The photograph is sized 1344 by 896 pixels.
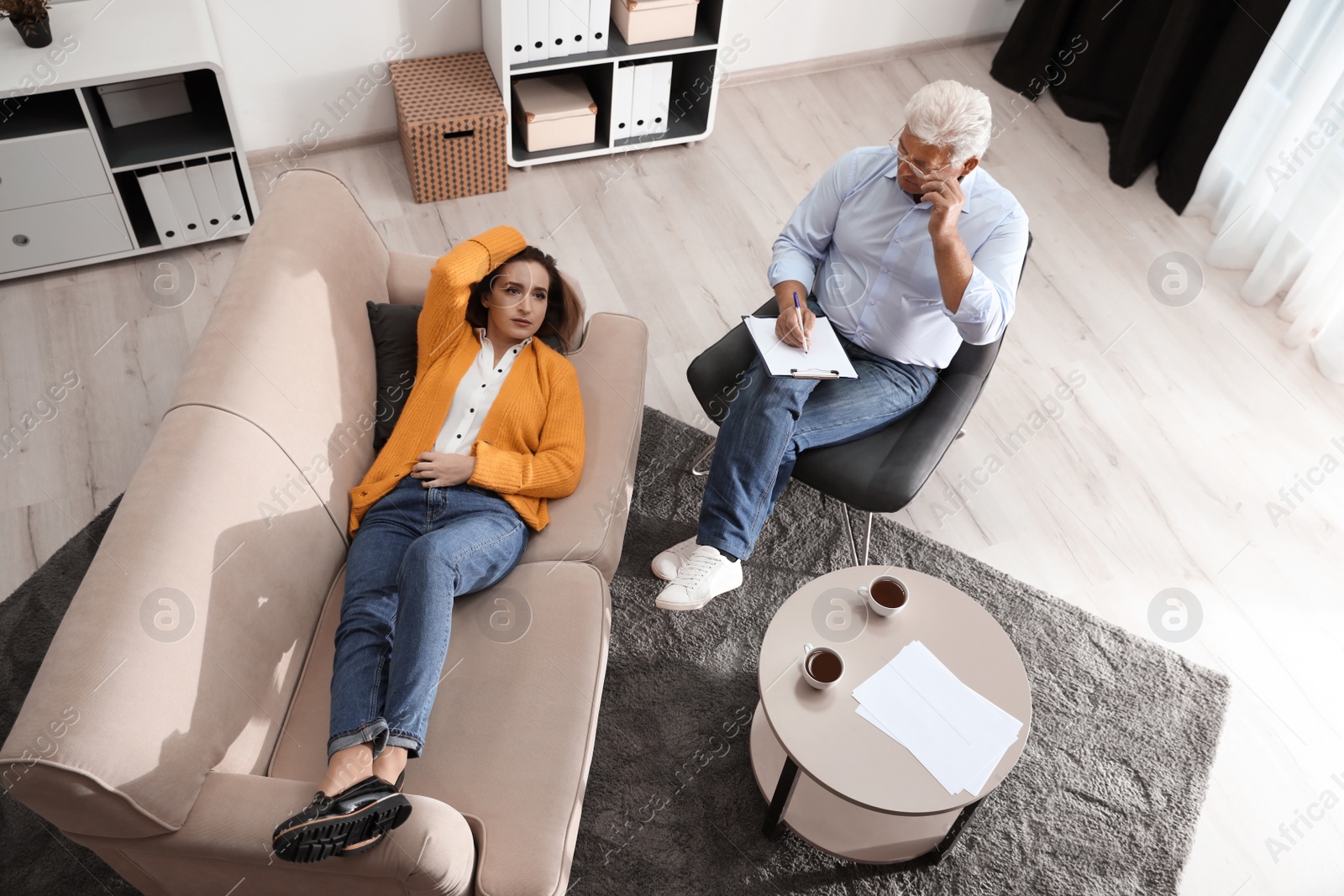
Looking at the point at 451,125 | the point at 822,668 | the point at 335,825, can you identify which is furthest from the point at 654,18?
the point at 335,825

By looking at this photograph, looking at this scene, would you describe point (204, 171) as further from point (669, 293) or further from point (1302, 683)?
point (1302, 683)

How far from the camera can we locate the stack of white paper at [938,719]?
1.84m

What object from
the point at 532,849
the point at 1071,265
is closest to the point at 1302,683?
the point at 1071,265

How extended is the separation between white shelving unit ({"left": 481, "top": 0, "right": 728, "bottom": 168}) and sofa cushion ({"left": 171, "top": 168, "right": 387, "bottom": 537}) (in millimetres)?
1212

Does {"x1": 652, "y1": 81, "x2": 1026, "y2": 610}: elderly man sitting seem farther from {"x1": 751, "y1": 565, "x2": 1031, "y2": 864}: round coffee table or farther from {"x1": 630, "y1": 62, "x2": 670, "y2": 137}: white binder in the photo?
{"x1": 630, "y1": 62, "x2": 670, "y2": 137}: white binder

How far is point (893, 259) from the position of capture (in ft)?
7.65

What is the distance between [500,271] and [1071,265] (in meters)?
2.15

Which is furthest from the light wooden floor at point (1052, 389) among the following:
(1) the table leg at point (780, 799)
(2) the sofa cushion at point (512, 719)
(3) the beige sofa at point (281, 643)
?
(1) the table leg at point (780, 799)

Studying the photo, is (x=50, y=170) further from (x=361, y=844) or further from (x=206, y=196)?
(x=361, y=844)

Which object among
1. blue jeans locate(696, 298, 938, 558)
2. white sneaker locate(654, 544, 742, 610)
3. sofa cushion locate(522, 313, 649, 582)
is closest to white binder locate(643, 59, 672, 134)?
sofa cushion locate(522, 313, 649, 582)

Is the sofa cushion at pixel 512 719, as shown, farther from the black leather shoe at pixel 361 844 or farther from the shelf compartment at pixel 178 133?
the shelf compartment at pixel 178 133

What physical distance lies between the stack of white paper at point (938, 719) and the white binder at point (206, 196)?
8.02 feet

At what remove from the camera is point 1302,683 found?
2494 millimetres

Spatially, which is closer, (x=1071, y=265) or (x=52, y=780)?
(x=52, y=780)
